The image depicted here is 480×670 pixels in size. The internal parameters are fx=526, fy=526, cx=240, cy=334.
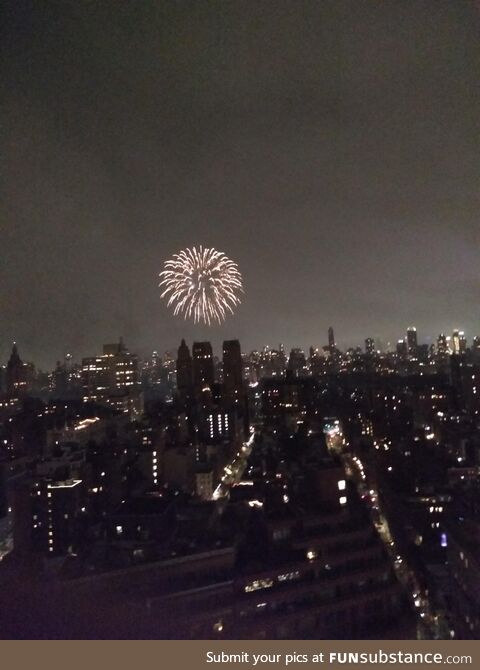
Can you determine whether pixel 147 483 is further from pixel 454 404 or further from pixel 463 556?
pixel 454 404

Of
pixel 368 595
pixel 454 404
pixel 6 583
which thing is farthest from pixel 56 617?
pixel 454 404

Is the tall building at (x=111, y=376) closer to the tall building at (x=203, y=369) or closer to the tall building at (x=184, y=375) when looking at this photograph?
the tall building at (x=184, y=375)

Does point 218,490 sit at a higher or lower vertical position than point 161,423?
lower

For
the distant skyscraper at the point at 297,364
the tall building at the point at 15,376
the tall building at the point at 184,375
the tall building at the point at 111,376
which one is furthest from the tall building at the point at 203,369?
the tall building at the point at 15,376

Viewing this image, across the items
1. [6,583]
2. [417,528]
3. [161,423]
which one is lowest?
→ [417,528]

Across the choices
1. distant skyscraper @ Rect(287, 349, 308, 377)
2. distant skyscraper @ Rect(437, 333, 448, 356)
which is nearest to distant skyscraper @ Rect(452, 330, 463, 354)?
distant skyscraper @ Rect(437, 333, 448, 356)

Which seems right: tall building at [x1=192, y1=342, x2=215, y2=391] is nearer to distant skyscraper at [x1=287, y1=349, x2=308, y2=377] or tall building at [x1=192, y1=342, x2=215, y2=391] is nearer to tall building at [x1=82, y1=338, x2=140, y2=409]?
→ tall building at [x1=82, y1=338, x2=140, y2=409]
